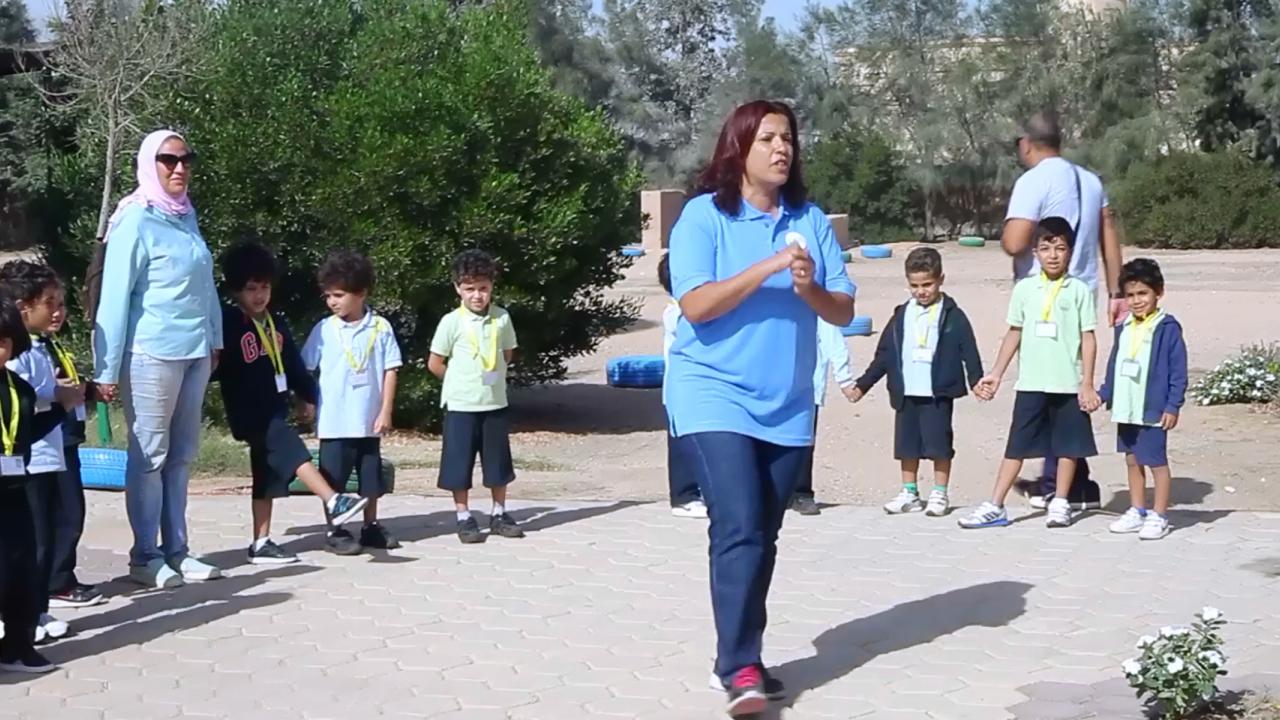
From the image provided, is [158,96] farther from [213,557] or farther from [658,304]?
[658,304]

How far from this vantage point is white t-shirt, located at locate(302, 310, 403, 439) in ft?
25.4

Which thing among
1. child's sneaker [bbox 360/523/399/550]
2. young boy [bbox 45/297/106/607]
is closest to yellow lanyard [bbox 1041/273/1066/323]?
child's sneaker [bbox 360/523/399/550]

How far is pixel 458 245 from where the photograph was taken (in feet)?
46.4

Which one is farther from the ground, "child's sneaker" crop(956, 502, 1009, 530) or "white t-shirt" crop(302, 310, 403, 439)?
"white t-shirt" crop(302, 310, 403, 439)

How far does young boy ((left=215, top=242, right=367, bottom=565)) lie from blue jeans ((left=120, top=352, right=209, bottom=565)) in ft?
1.20

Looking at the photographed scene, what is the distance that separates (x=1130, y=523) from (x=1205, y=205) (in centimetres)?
3356

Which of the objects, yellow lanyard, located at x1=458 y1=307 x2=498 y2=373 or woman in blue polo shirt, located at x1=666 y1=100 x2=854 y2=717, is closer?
woman in blue polo shirt, located at x1=666 y1=100 x2=854 y2=717

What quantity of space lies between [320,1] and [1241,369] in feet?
29.3

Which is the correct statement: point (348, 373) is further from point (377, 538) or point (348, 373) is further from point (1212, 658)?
point (1212, 658)

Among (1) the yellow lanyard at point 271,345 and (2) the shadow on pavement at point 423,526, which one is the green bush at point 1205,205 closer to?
(2) the shadow on pavement at point 423,526

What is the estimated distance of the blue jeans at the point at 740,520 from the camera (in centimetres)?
513

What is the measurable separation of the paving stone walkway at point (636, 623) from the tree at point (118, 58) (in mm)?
9998

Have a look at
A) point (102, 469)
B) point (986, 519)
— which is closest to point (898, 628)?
point (986, 519)

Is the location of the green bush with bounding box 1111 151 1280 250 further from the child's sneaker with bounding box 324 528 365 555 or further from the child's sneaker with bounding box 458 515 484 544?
the child's sneaker with bounding box 324 528 365 555
